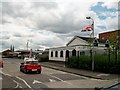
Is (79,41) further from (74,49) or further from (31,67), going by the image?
(31,67)

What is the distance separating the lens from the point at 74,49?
4841 cm

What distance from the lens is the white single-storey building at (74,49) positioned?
4622 cm

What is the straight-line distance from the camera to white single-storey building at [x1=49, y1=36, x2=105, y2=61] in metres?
46.2

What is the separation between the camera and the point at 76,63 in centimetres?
3512

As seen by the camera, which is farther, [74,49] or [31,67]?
[74,49]

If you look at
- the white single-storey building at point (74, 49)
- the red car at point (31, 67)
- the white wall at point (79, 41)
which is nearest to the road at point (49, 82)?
the red car at point (31, 67)

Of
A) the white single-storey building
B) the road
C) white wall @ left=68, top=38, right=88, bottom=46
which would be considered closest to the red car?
the road

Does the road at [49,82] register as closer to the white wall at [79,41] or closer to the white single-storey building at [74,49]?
the white single-storey building at [74,49]

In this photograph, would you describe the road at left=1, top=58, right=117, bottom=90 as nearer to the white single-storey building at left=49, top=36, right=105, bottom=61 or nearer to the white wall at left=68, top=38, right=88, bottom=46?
the white single-storey building at left=49, top=36, right=105, bottom=61

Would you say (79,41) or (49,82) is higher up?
(79,41)

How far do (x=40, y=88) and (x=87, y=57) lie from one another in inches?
685

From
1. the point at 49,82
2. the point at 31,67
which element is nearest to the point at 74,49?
the point at 31,67

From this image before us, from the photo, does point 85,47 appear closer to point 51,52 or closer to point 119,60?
point 51,52

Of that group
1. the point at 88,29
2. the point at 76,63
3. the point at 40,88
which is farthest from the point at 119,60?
the point at 40,88
